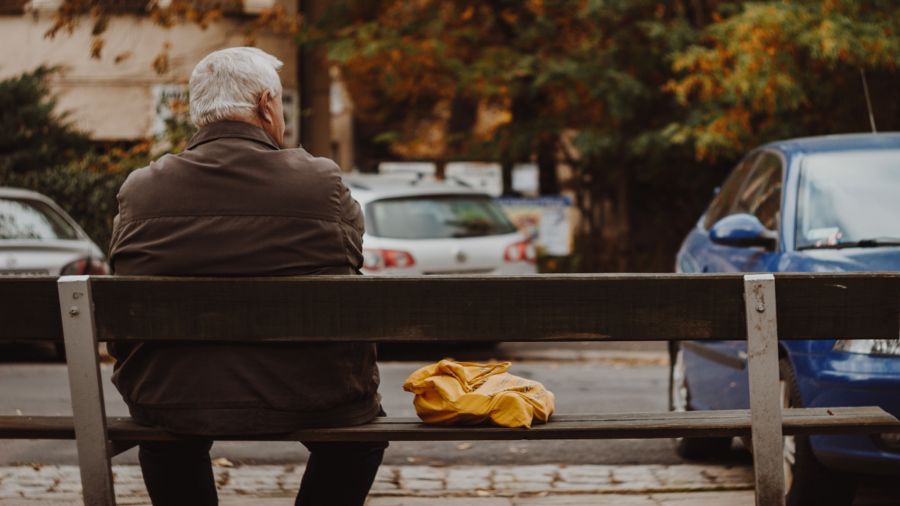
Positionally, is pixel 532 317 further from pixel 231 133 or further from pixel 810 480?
pixel 810 480

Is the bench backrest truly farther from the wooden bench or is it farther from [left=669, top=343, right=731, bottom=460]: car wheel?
[left=669, top=343, right=731, bottom=460]: car wheel

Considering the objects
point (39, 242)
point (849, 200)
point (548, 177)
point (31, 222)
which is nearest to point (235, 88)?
point (849, 200)

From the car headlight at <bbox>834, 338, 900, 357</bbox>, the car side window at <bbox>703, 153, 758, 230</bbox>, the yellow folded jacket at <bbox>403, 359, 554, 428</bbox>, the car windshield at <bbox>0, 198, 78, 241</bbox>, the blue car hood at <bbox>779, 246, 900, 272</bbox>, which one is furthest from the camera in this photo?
the car windshield at <bbox>0, 198, 78, 241</bbox>

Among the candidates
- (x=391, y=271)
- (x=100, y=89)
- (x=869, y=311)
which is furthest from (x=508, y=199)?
(x=869, y=311)

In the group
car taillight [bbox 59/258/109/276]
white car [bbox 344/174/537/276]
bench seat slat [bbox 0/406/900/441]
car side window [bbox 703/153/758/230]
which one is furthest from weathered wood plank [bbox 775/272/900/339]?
car taillight [bbox 59/258/109/276]

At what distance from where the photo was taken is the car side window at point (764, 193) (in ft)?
21.6

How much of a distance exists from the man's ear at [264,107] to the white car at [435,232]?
8224 millimetres

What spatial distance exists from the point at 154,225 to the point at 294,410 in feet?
2.01

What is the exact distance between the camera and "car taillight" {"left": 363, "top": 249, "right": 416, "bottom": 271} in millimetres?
12180

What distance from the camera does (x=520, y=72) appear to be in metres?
16.8

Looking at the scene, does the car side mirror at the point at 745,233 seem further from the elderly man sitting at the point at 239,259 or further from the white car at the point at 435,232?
the white car at the point at 435,232

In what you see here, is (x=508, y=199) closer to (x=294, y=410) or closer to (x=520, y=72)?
(x=520, y=72)

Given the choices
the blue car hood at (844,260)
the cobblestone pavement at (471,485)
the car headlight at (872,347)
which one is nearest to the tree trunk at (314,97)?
the cobblestone pavement at (471,485)

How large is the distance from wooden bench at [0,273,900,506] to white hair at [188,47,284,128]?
18.0 inches
